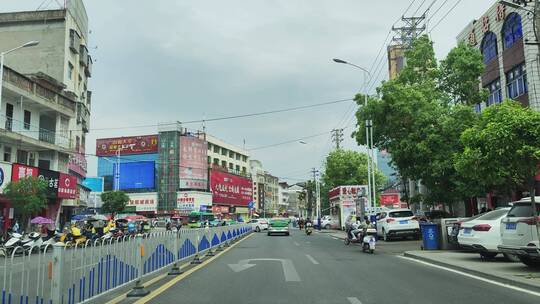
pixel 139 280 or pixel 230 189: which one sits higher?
pixel 230 189

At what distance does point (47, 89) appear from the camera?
1307 inches

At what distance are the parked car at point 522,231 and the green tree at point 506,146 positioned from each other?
68cm

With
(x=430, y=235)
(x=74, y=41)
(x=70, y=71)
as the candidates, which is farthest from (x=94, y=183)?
(x=430, y=235)

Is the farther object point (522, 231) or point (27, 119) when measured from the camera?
point (27, 119)

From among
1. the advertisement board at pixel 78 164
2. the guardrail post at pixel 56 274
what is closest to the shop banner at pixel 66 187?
the advertisement board at pixel 78 164

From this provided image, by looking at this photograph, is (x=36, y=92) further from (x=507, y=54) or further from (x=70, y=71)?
(x=507, y=54)

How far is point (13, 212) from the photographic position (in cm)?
2944

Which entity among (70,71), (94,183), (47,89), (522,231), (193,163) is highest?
(70,71)

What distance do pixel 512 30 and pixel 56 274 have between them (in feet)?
90.3

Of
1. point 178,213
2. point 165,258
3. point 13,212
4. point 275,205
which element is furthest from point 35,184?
point 275,205

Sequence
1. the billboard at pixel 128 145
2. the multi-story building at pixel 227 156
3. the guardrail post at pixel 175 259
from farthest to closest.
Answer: the multi-story building at pixel 227 156 → the billboard at pixel 128 145 → the guardrail post at pixel 175 259

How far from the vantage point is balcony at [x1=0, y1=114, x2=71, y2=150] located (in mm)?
29609

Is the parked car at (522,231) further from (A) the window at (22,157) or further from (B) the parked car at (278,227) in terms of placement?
(A) the window at (22,157)

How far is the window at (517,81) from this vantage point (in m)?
26.1
